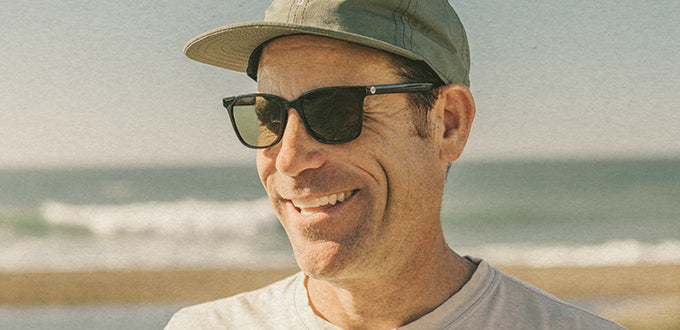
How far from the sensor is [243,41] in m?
1.97

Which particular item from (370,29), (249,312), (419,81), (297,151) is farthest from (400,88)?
(249,312)

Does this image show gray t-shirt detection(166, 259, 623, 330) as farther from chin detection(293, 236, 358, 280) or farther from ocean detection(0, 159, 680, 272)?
ocean detection(0, 159, 680, 272)

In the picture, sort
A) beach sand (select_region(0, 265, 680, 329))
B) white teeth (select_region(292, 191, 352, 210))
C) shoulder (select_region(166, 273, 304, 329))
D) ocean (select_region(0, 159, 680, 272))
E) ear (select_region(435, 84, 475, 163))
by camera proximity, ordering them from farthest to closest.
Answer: ocean (select_region(0, 159, 680, 272)) < beach sand (select_region(0, 265, 680, 329)) < shoulder (select_region(166, 273, 304, 329)) < ear (select_region(435, 84, 475, 163)) < white teeth (select_region(292, 191, 352, 210))

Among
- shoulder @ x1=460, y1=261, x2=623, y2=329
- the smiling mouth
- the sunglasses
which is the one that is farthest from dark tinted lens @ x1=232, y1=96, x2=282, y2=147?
shoulder @ x1=460, y1=261, x2=623, y2=329

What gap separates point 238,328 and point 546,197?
1223 cm

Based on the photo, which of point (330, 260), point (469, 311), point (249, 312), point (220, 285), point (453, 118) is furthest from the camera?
point (220, 285)

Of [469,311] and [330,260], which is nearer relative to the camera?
[330,260]

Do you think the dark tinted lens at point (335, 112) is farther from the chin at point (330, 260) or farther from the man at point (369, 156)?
the chin at point (330, 260)

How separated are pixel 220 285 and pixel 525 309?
7.51 metres

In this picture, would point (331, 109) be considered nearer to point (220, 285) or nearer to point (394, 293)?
point (394, 293)

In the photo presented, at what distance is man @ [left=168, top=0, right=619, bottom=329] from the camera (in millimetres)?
1787

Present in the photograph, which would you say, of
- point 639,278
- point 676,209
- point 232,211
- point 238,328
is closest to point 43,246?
point 232,211

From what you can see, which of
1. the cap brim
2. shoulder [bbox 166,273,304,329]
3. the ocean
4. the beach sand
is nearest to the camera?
the cap brim

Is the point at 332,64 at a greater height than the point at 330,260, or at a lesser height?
greater
